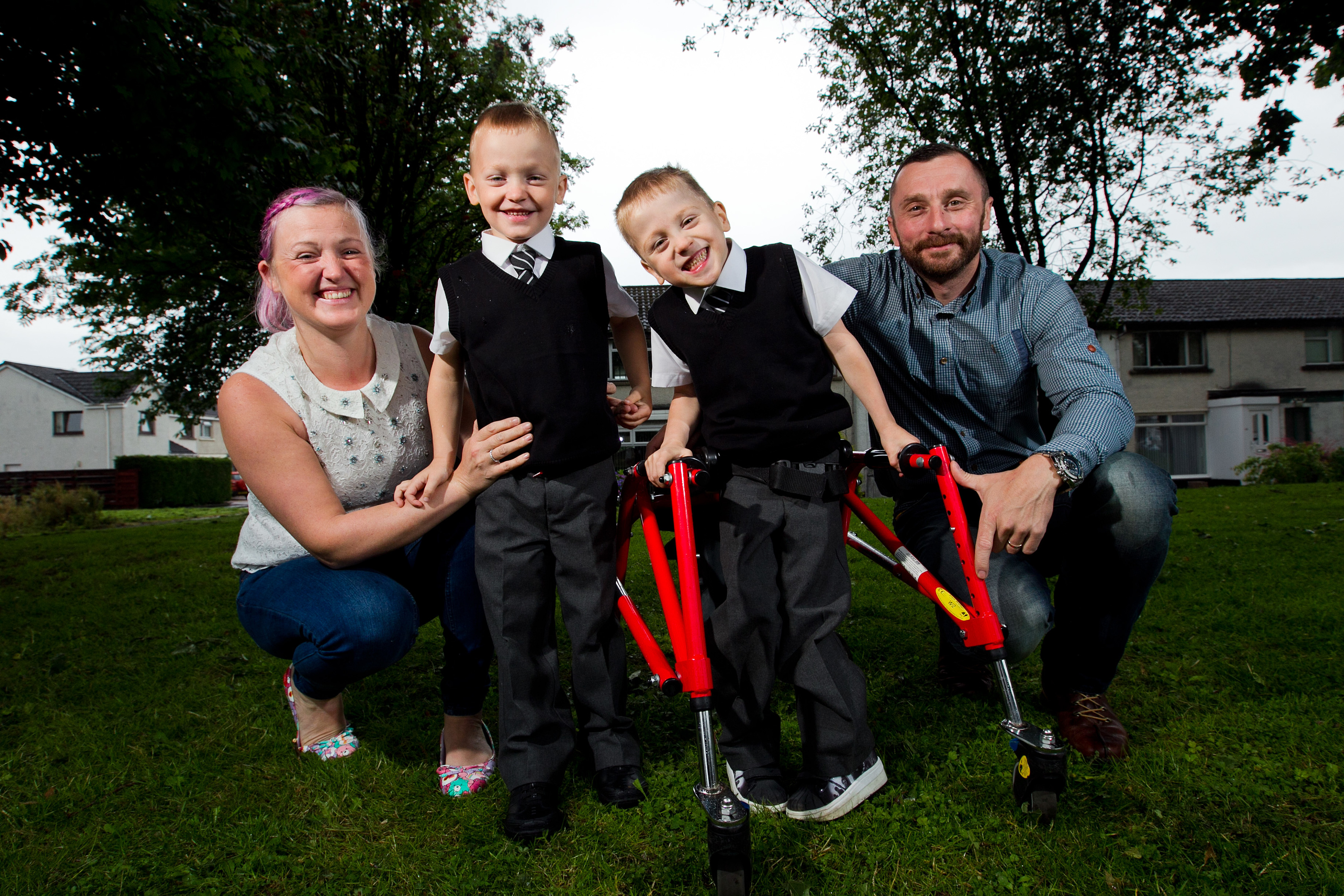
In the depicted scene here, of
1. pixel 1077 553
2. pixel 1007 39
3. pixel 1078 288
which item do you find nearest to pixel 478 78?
pixel 1007 39

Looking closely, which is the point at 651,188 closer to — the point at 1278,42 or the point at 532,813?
the point at 532,813

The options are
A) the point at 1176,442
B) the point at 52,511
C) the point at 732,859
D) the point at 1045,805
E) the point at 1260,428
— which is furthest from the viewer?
the point at 1176,442

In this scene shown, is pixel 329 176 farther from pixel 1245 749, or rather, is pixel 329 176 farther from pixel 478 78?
pixel 1245 749

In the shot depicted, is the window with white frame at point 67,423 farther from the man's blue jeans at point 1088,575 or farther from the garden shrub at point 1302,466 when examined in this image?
the man's blue jeans at point 1088,575

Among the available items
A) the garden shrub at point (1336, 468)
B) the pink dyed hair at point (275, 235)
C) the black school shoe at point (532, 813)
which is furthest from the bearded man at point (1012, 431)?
the garden shrub at point (1336, 468)

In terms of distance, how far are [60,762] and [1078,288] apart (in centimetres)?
1422

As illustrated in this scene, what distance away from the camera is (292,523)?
→ 8.66ft

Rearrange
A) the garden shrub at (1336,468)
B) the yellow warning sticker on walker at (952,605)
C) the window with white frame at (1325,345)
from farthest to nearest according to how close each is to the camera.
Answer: the window with white frame at (1325,345)
the garden shrub at (1336,468)
the yellow warning sticker on walker at (952,605)

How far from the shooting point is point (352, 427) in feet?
9.14

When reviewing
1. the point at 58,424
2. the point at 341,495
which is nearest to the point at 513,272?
the point at 341,495

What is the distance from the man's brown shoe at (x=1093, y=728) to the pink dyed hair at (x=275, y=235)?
2752mm

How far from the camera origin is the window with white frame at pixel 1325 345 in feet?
92.2

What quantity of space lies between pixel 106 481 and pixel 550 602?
3553 centimetres

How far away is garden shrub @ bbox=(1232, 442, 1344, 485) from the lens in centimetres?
1847
